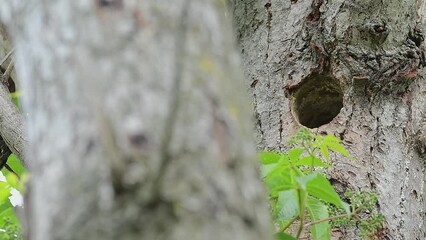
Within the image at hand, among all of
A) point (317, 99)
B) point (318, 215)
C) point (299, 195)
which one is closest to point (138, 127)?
point (299, 195)

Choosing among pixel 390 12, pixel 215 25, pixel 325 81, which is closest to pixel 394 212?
pixel 325 81

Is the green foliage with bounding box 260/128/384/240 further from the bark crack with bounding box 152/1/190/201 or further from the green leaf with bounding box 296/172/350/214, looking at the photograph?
the bark crack with bounding box 152/1/190/201

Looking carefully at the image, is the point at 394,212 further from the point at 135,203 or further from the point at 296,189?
the point at 135,203

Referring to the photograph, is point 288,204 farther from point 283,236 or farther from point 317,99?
point 317,99

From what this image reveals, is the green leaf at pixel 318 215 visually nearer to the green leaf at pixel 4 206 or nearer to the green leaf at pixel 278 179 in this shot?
the green leaf at pixel 278 179

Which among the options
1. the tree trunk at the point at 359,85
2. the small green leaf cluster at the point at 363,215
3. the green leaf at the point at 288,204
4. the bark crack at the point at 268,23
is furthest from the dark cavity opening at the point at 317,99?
the green leaf at the point at 288,204

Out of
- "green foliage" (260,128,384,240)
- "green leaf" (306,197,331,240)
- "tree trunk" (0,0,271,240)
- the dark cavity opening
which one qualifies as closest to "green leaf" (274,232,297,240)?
"green foliage" (260,128,384,240)

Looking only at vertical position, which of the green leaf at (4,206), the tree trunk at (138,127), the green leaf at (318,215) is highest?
the green leaf at (4,206)
